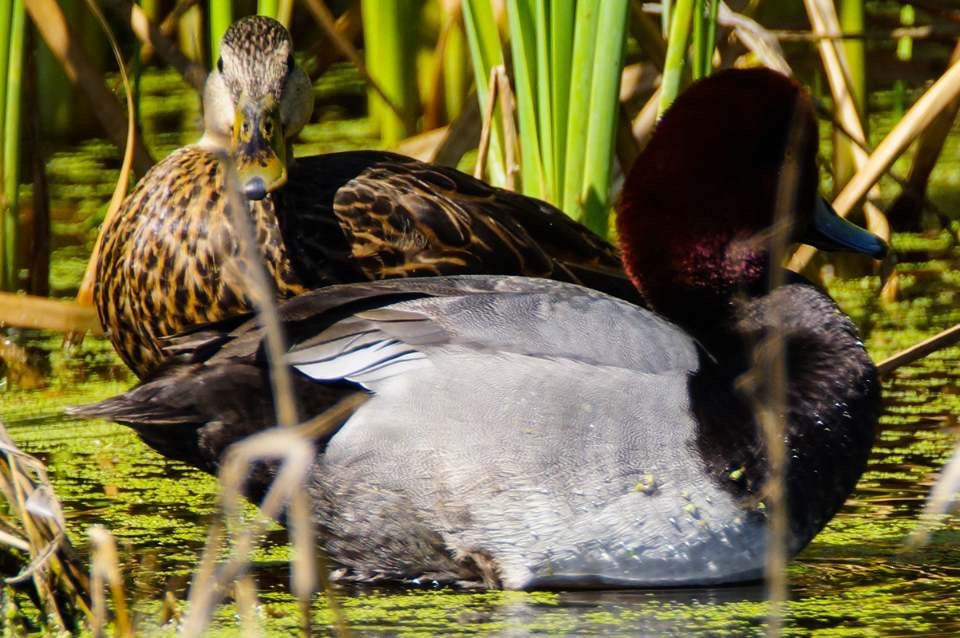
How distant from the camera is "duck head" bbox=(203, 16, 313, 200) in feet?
14.3

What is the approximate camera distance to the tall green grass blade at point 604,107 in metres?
4.45

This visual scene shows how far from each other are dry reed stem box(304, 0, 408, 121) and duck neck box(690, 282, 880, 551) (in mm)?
2251

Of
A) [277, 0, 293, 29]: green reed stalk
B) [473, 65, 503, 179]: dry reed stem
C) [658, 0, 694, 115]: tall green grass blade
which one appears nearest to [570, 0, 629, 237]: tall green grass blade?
[658, 0, 694, 115]: tall green grass blade

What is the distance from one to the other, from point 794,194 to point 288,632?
59.9 inches

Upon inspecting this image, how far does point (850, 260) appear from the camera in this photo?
6.12 meters

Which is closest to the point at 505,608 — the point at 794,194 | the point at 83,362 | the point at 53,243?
the point at 794,194

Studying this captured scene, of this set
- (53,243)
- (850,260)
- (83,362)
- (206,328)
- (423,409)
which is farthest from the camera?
(53,243)

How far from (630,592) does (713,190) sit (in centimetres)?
92

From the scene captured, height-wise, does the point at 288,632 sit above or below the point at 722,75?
below

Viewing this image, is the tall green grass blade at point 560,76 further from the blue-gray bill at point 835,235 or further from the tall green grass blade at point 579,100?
the blue-gray bill at point 835,235

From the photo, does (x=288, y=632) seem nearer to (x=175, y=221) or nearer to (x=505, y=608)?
(x=505, y=608)

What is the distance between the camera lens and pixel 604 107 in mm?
4562

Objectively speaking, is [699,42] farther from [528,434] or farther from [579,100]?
[528,434]

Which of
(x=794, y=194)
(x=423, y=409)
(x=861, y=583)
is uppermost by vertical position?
(x=794, y=194)
